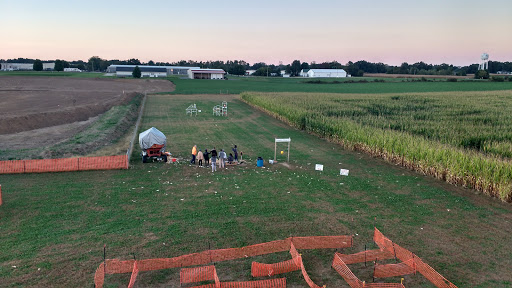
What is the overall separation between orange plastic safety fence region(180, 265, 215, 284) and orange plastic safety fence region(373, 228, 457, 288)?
5722 mm

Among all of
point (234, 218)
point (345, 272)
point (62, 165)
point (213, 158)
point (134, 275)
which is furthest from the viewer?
point (213, 158)

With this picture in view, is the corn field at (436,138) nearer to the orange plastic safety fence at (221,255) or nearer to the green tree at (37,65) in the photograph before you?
the orange plastic safety fence at (221,255)

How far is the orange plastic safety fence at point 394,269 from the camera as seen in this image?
1070 centimetres

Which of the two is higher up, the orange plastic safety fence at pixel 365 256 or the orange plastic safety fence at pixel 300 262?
the orange plastic safety fence at pixel 300 262

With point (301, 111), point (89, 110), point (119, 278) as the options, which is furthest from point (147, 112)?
point (119, 278)

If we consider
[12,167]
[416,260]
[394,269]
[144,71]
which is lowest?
[394,269]

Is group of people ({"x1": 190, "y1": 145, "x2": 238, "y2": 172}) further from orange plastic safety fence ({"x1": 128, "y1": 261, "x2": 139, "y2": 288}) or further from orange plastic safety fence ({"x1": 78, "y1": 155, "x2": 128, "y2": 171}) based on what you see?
orange plastic safety fence ({"x1": 128, "y1": 261, "x2": 139, "y2": 288})

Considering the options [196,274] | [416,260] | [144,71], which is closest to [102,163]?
[196,274]

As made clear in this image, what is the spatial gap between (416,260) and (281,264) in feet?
13.1

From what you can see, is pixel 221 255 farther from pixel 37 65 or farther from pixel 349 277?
pixel 37 65

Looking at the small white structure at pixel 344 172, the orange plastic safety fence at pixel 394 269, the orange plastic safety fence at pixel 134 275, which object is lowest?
the orange plastic safety fence at pixel 394 269

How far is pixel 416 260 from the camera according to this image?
35.8 feet

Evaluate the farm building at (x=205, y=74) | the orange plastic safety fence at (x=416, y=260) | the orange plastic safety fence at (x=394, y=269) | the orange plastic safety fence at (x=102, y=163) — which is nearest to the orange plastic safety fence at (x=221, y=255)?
the orange plastic safety fence at (x=416, y=260)

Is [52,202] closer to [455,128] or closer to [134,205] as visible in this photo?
[134,205]
